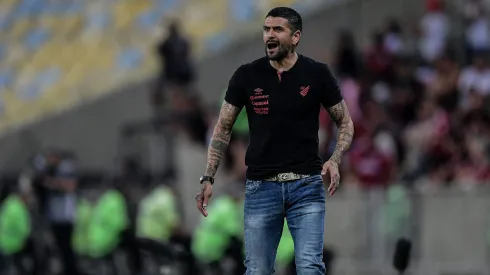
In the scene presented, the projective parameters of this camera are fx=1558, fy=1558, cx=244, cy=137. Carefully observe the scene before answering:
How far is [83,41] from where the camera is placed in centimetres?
2903

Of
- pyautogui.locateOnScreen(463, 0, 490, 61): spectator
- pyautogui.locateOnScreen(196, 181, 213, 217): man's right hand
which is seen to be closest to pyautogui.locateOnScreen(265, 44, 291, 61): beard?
pyautogui.locateOnScreen(196, 181, 213, 217): man's right hand

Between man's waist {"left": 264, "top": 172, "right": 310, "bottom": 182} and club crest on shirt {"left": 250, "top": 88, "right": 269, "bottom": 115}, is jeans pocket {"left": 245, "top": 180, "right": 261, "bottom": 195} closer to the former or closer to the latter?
man's waist {"left": 264, "top": 172, "right": 310, "bottom": 182}

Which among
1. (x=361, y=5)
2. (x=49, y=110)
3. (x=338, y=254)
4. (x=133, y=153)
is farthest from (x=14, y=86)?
(x=338, y=254)

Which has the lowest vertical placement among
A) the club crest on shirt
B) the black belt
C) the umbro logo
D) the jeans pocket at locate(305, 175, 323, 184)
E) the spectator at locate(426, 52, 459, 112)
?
the jeans pocket at locate(305, 175, 323, 184)

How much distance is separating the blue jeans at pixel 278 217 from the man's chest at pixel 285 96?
1.52 feet

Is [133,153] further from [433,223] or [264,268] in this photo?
[264,268]

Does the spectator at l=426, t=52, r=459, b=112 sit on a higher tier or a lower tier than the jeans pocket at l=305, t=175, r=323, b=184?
higher

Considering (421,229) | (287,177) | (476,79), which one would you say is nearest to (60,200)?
(421,229)

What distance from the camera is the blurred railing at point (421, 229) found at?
64.6 feet

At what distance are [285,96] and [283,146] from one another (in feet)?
1.10

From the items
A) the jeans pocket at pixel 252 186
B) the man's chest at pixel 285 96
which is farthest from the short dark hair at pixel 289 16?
the jeans pocket at pixel 252 186

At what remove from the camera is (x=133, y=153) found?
25.3 metres

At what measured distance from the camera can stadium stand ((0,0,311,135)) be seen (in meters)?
27.3

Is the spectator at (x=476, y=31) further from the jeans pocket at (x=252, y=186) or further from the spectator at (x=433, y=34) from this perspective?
the jeans pocket at (x=252, y=186)
